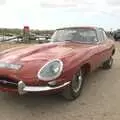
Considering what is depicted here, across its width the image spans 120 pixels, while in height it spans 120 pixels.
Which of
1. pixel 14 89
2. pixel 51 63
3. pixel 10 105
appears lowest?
pixel 10 105

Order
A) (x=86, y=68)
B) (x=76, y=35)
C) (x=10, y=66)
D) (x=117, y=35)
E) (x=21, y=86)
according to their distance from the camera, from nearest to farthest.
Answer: (x=21, y=86) → (x=10, y=66) → (x=86, y=68) → (x=76, y=35) → (x=117, y=35)

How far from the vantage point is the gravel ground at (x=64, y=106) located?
494 centimetres

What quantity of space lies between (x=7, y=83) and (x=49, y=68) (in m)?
0.77

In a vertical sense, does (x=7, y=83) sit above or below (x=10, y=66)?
below

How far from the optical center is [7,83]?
16.9ft

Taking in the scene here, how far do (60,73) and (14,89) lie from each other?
83 cm

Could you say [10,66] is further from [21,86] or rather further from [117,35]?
[117,35]

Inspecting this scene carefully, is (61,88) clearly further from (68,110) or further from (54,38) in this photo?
(54,38)

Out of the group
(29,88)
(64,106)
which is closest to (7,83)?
(29,88)

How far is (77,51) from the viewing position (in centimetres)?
600

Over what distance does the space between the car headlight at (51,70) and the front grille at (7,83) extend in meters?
0.48

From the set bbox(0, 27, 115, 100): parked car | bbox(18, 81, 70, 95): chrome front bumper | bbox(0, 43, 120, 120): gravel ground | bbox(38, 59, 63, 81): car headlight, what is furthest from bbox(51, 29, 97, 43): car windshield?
bbox(18, 81, 70, 95): chrome front bumper

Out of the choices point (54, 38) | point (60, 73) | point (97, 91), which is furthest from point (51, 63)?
point (54, 38)

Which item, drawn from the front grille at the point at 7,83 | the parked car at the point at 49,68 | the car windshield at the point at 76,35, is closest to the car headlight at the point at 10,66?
the parked car at the point at 49,68
